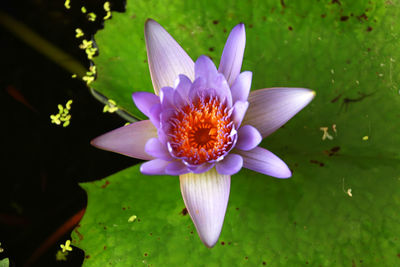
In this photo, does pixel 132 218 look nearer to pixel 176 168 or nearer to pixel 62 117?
pixel 176 168

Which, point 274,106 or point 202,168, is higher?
point 274,106

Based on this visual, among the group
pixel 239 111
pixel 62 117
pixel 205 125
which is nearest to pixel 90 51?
pixel 62 117

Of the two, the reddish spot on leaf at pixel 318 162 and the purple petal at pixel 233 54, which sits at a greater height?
the purple petal at pixel 233 54

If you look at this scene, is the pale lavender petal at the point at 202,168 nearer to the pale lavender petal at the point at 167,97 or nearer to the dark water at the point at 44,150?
the pale lavender petal at the point at 167,97

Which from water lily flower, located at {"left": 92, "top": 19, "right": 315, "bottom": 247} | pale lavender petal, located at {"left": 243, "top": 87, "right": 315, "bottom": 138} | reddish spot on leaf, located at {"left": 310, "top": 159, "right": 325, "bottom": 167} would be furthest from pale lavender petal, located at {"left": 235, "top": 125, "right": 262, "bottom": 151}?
reddish spot on leaf, located at {"left": 310, "top": 159, "right": 325, "bottom": 167}

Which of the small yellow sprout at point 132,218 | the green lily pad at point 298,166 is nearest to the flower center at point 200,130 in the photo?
the green lily pad at point 298,166

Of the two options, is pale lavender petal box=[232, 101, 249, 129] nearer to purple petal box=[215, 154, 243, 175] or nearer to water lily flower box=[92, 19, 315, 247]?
water lily flower box=[92, 19, 315, 247]
